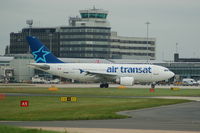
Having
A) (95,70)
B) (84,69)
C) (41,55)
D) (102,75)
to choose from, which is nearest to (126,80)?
(102,75)

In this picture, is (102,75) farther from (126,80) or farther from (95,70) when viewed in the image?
(126,80)

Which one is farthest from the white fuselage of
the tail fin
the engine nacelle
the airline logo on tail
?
the engine nacelle

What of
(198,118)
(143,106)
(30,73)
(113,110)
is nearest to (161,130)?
(198,118)

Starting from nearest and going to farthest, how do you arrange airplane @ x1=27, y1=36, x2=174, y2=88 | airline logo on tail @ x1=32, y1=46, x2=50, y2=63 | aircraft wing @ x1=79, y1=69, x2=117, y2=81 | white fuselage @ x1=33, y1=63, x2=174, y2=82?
1. aircraft wing @ x1=79, y1=69, x2=117, y2=81
2. airplane @ x1=27, y1=36, x2=174, y2=88
3. white fuselage @ x1=33, y1=63, x2=174, y2=82
4. airline logo on tail @ x1=32, y1=46, x2=50, y2=63

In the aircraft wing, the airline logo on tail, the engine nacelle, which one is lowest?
the engine nacelle

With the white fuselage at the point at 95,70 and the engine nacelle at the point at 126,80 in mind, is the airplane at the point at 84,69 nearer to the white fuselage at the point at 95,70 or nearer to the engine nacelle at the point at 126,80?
the white fuselage at the point at 95,70

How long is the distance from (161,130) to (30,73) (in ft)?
498

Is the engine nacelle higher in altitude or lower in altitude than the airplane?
lower

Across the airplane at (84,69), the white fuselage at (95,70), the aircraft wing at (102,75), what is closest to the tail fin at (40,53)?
the airplane at (84,69)

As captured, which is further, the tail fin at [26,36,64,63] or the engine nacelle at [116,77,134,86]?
the tail fin at [26,36,64,63]

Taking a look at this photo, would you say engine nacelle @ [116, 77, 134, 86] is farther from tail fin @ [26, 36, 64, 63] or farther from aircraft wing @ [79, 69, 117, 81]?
tail fin @ [26, 36, 64, 63]

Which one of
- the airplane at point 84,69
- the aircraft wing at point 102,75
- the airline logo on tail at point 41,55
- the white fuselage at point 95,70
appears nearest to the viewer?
the aircraft wing at point 102,75

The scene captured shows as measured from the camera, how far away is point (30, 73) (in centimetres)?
18325

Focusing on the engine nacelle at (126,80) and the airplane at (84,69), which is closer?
the engine nacelle at (126,80)
